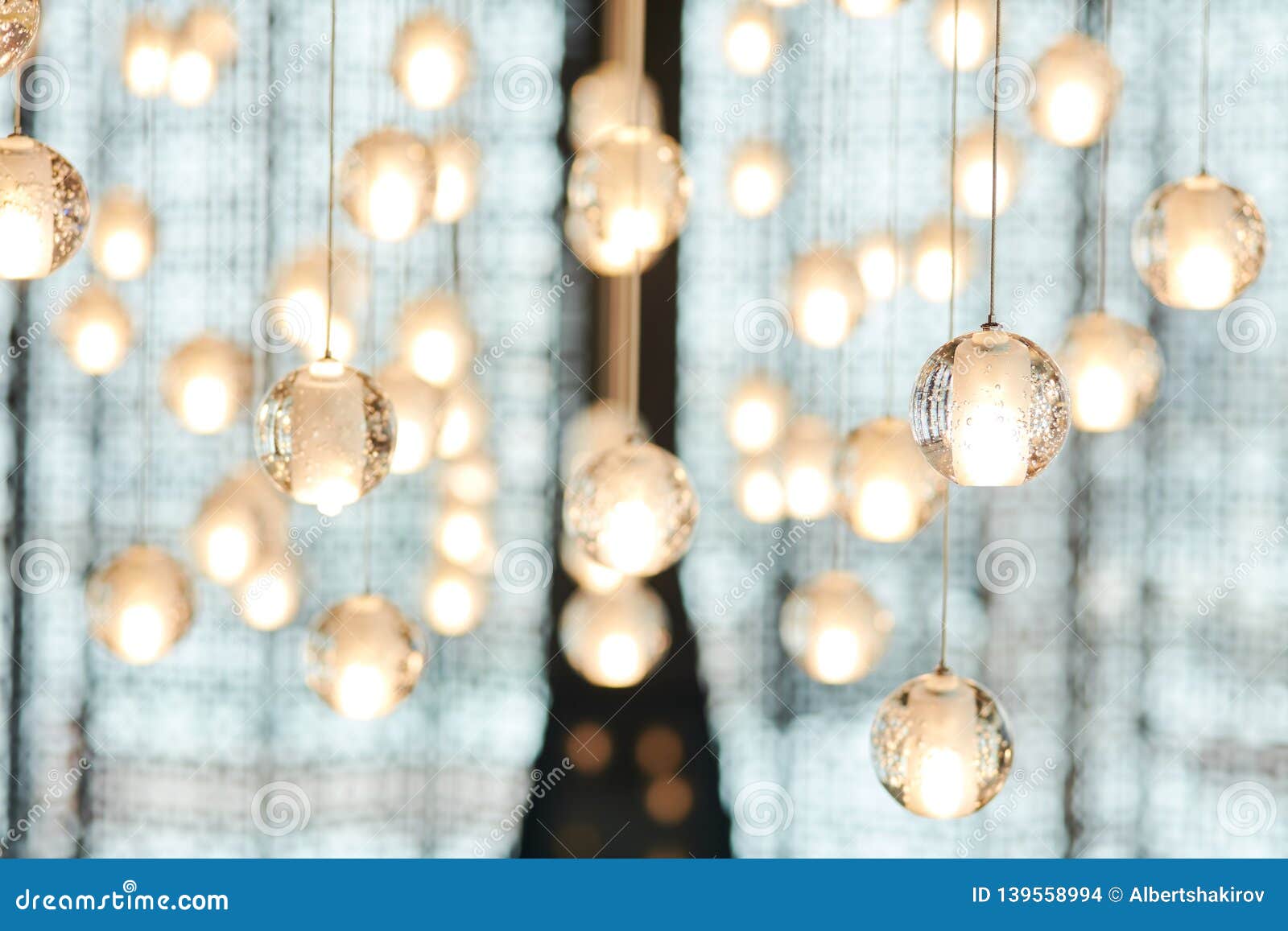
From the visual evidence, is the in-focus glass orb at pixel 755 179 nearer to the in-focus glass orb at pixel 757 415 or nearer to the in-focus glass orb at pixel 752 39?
the in-focus glass orb at pixel 752 39

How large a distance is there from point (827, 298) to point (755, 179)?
0.54 metres

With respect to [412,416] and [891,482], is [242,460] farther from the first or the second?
[891,482]

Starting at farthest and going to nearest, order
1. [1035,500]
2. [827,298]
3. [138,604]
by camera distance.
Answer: [1035,500] → [827,298] → [138,604]

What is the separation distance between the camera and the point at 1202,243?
2047 mm

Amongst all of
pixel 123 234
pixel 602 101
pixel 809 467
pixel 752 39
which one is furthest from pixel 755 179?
pixel 123 234

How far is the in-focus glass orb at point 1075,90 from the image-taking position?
240cm

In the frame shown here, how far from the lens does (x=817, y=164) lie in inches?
209

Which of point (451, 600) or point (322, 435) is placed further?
point (451, 600)

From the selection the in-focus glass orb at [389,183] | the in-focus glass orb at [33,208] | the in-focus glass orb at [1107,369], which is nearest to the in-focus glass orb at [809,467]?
the in-focus glass orb at [1107,369]

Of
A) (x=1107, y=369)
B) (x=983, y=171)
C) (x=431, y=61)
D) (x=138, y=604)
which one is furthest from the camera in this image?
(x=983, y=171)

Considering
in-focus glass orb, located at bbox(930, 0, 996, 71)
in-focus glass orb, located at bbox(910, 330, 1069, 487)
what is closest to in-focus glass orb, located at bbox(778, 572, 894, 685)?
in-focus glass orb, located at bbox(930, 0, 996, 71)

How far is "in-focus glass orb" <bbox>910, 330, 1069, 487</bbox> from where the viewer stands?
5.51ft
